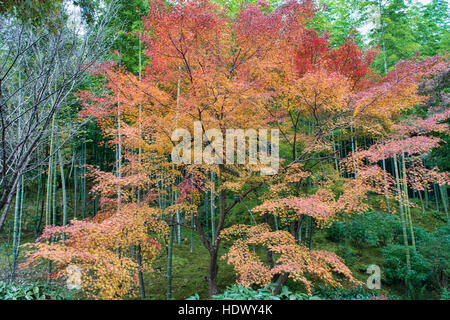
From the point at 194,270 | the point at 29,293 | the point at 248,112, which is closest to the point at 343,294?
the point at 194,270

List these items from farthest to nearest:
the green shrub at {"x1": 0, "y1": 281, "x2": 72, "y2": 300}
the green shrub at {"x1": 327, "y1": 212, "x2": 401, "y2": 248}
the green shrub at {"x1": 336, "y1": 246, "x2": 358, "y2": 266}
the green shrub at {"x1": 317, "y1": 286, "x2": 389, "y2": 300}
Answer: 1. the green shrub at {"x1": 327, "y1": 212, "x2": 401, "y2": 248}
2. the green shrub at {"x1": 336, "y1": 246, "x2": 358, "y2": 266}
3. the green shrub at {"x1": 317, "y1": 286, "x2": 389, "y2": 300}
4. the green shrub at {"x1": 0, "y1": 281, "x2": 72, "y2": 300}

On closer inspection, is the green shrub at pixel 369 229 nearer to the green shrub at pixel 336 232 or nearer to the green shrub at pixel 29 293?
the green shrub at pixel 336 232

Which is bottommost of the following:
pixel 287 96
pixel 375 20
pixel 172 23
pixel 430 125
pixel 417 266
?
pixel 417 266

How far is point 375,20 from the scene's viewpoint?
8242 millimetres

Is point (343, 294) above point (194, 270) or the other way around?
the other way around

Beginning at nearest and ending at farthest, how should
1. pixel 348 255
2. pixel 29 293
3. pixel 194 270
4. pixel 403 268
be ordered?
pixel 29 293 → pixel 403 268 → pixel 194 270 → pixel 348 255

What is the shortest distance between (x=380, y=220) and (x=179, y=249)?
838 cm

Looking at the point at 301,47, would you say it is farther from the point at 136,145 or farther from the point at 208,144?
the point at 136,145

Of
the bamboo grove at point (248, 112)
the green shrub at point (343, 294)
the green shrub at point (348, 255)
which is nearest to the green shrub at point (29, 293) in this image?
the bamboo grove at point (248, 112)

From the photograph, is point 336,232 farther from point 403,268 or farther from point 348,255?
point 403,268

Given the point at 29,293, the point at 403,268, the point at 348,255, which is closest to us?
the point at 29,293

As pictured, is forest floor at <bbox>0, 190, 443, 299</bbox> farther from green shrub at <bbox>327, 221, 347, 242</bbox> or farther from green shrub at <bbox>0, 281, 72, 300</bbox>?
green shrub at <bbox>0, 281, 72, 300</bbox>

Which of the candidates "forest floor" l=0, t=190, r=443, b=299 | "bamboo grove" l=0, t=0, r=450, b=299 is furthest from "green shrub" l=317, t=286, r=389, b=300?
"bamboo grove" l=0, t=0, r=450, b=299
